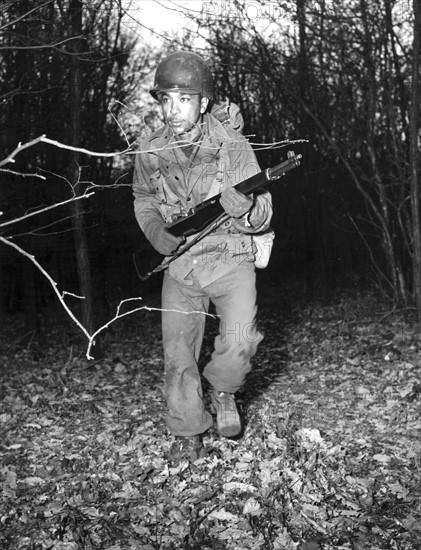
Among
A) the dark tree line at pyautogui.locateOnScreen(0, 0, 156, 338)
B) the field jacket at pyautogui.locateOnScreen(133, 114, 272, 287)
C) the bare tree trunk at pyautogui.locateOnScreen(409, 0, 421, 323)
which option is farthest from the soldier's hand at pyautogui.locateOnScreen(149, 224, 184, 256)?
the bare tree trunk at pyautogui.locateOnScreen(409, 0, 421, 323)

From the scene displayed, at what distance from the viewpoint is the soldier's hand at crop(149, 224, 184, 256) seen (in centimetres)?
459

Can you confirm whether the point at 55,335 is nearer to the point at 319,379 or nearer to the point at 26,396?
the point at 26,396

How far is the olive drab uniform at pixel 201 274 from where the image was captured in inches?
183

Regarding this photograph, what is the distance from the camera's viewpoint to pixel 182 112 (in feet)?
15.3

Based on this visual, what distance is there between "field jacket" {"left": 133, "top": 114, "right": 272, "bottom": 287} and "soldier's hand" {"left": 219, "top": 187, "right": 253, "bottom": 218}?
0.72 ft

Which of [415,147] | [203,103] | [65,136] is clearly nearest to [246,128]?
[65,136]

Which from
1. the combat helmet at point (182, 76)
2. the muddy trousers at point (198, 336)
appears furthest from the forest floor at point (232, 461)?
the combat helmet at point (182, 76)

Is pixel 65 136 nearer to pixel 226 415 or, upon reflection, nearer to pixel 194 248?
pixel 194 248

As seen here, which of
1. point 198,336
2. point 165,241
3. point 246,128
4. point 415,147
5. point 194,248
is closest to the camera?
point 165,241

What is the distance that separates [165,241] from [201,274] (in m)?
0.37

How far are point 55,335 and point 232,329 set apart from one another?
7.73 meters

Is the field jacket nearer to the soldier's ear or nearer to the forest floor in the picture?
the soldier's ear

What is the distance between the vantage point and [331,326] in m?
10.0

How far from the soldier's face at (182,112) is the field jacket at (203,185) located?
3.2 inches
